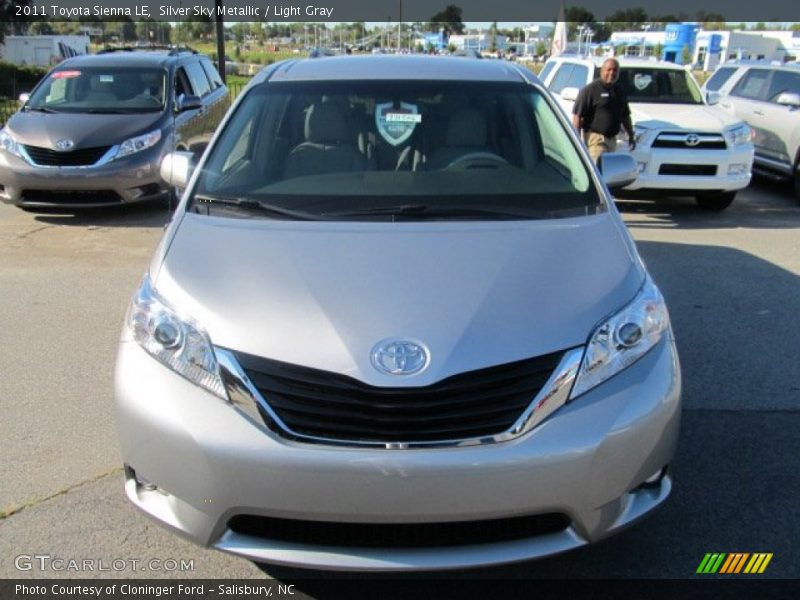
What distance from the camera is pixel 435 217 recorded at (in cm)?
327

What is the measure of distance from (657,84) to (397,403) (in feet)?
31.3

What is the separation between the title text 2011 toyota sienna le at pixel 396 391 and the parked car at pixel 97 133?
5.41 metres

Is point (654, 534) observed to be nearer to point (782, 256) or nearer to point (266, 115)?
point (266, 115)

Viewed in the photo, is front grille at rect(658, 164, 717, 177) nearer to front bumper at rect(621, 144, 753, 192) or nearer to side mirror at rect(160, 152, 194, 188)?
front bumper at rect(621, 144, 753, 192)

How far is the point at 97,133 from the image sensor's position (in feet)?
28.2

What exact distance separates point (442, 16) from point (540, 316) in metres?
30.8

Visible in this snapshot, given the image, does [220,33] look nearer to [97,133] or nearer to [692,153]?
[97,133]

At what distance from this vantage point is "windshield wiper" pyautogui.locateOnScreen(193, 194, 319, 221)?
129 inches

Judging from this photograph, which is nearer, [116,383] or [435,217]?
[116,383]

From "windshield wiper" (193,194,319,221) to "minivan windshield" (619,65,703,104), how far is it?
27.6 feet

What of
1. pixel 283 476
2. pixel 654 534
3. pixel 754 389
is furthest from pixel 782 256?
pixel 283 476

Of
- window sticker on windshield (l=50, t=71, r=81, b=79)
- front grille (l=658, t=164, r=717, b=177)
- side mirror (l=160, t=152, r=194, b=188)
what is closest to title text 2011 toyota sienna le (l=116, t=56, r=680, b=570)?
side mirror (l=160, t=152, r=194, b=188)

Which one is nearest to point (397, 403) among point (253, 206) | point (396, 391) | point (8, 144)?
point (396, 391)

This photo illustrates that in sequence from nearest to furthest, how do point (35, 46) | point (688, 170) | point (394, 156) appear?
point (394, 156)
point (688, 170)
point (35, 46)
